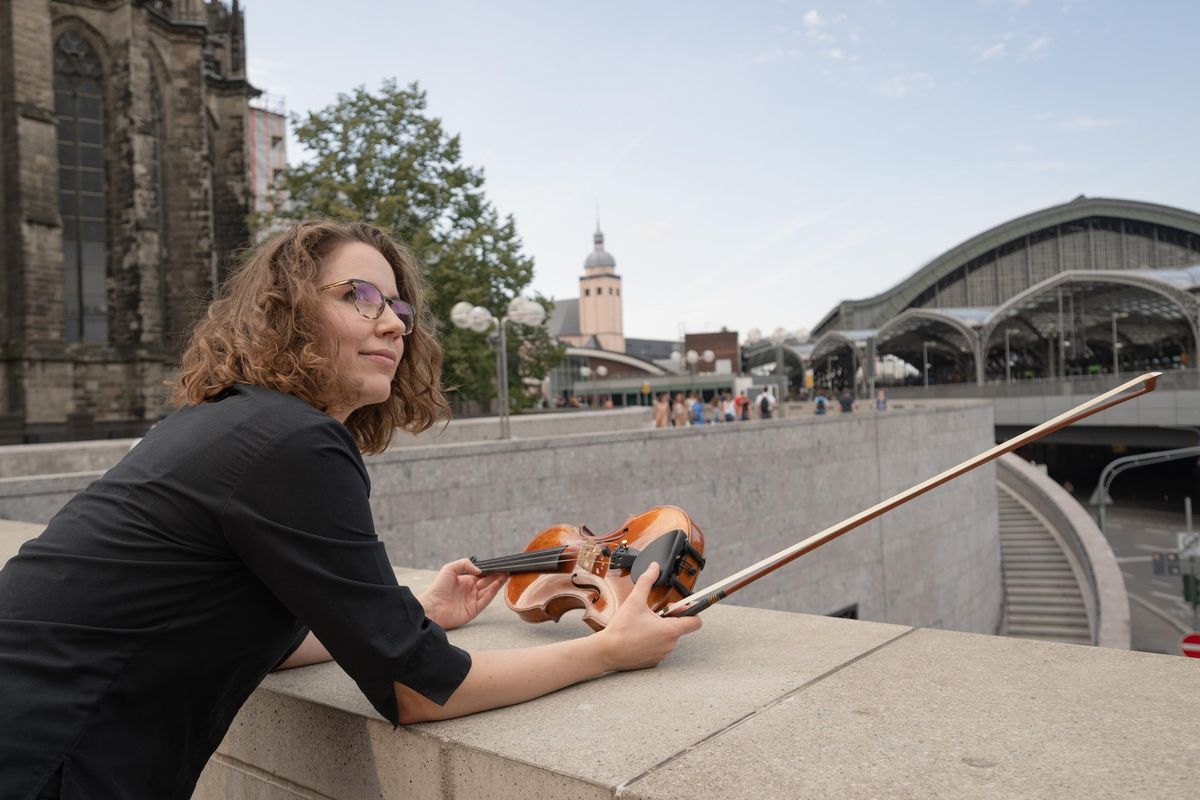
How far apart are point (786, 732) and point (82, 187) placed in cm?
2560

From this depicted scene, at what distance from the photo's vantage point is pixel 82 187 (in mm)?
22484

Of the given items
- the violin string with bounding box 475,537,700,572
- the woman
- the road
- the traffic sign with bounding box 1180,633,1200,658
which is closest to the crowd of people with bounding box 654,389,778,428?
the traffic sign with bounding box 1180,633,1200,658

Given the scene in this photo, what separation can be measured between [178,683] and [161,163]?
2690 cm

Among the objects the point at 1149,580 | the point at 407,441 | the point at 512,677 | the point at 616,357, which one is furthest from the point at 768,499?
the point at 616,357

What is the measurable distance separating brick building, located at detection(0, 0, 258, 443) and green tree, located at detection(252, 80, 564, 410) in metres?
3.84

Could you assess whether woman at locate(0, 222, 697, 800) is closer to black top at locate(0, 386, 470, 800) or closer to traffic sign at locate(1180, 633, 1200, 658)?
black top at locate(0, 386, 470, 800)

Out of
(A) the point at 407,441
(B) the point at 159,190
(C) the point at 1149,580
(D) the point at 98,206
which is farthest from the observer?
(C) the point at 1149,580

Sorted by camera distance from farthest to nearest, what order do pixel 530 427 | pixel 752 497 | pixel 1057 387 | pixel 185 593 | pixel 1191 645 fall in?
pixel 1057 387 < pixel 530 427 < pixel 752 497 < pixel 1191 645 < pixel 185 593

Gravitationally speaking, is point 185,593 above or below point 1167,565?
above

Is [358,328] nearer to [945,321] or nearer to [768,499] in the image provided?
[768,499]

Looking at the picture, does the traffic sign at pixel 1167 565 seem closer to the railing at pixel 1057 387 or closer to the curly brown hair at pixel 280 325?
the railing at pixel 1057 387

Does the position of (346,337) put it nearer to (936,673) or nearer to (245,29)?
(936,673)

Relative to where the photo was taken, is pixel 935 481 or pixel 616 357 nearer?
pixel 935 481

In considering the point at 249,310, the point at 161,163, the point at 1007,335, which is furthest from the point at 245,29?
the point at 1007,335
